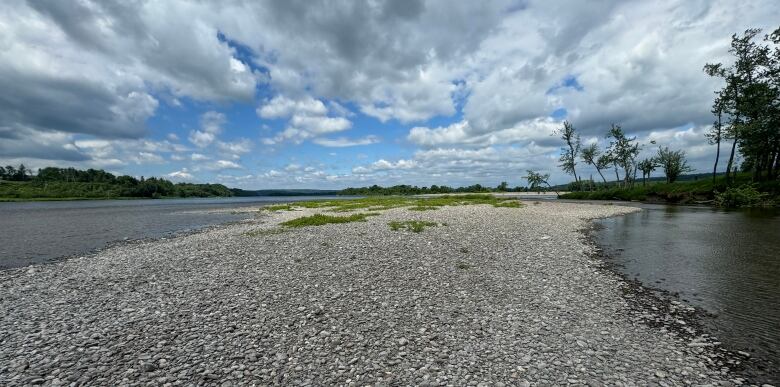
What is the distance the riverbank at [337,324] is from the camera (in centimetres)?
764

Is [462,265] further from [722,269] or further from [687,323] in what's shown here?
[722,269]

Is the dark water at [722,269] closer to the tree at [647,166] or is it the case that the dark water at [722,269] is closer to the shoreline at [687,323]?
the shoreline at [687,323]

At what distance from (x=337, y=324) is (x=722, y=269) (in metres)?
20.1

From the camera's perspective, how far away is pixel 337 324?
10.2 m

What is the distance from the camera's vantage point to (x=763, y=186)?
186 feet

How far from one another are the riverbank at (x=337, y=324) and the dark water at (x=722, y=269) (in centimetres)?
208

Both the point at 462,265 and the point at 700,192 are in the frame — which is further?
the point at 700,192

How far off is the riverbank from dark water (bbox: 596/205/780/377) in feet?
6.83

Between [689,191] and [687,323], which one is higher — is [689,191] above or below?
above

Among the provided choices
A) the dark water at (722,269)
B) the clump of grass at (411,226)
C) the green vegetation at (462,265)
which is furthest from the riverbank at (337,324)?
the clump of grass at (411,226)

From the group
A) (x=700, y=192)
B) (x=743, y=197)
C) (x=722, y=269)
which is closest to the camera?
(x=722, y=269)

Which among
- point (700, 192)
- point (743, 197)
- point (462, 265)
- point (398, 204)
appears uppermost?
point (700, 192)

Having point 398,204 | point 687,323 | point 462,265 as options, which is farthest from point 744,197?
point 462,265

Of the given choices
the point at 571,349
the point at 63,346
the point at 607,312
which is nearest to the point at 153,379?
the point at 63,346
